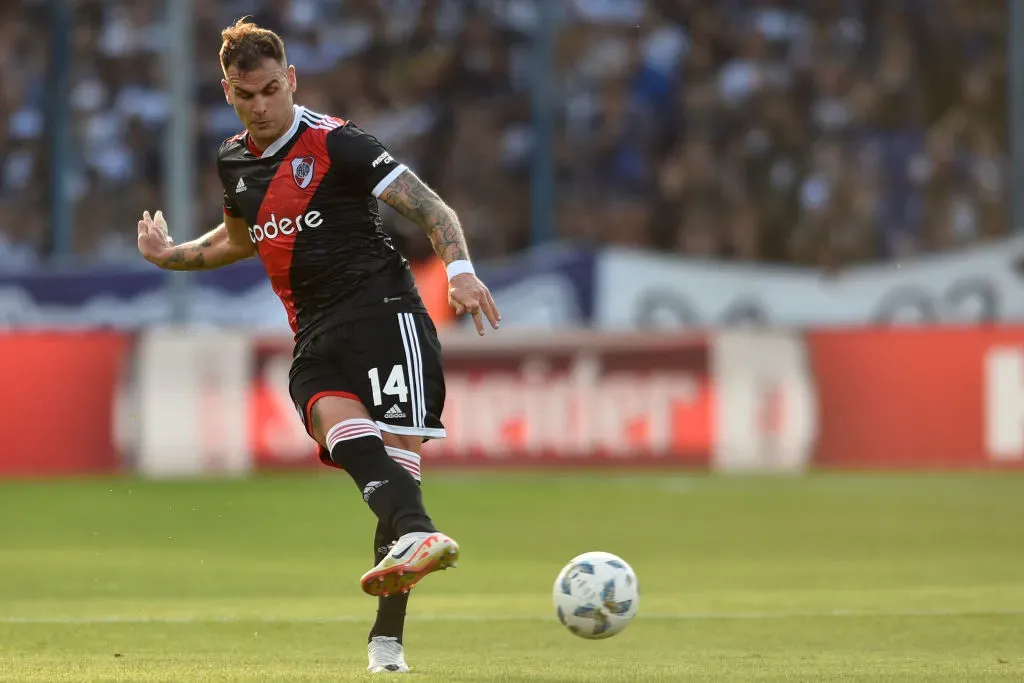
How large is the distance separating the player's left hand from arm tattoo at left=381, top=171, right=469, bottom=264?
20 cm

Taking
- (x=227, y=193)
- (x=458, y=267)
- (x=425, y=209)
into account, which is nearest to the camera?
(x=458, y=267)

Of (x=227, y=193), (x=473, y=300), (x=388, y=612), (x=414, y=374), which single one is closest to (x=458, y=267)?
(x=473, y=300)

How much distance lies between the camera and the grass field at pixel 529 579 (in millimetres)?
6672

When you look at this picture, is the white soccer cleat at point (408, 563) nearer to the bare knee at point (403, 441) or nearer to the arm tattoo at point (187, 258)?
the bare knee at point (403, 441)

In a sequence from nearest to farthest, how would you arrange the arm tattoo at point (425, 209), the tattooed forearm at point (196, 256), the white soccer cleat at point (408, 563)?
the white soccer cleat at point (408, 563), the arm tattoo at point (425, 209), the tattooed forearm at point (196, 256)

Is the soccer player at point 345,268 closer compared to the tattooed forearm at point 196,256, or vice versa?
the soccer player at point 345,268

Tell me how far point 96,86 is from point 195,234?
2.91 meters

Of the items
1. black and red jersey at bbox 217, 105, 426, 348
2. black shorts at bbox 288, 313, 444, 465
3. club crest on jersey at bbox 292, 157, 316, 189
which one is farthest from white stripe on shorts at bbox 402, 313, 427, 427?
club crest on jersey at bbox 292, 157, 316, 189

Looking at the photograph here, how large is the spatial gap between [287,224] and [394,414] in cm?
78

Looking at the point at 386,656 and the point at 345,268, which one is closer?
the point at 386,656

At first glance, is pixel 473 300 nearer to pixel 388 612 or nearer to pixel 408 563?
pixel 408 563

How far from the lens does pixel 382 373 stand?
6.21 meters

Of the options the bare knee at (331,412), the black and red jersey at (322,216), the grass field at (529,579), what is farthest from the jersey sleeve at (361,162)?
the grass field at (529,579)

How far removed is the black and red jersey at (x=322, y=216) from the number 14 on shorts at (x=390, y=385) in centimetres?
22
